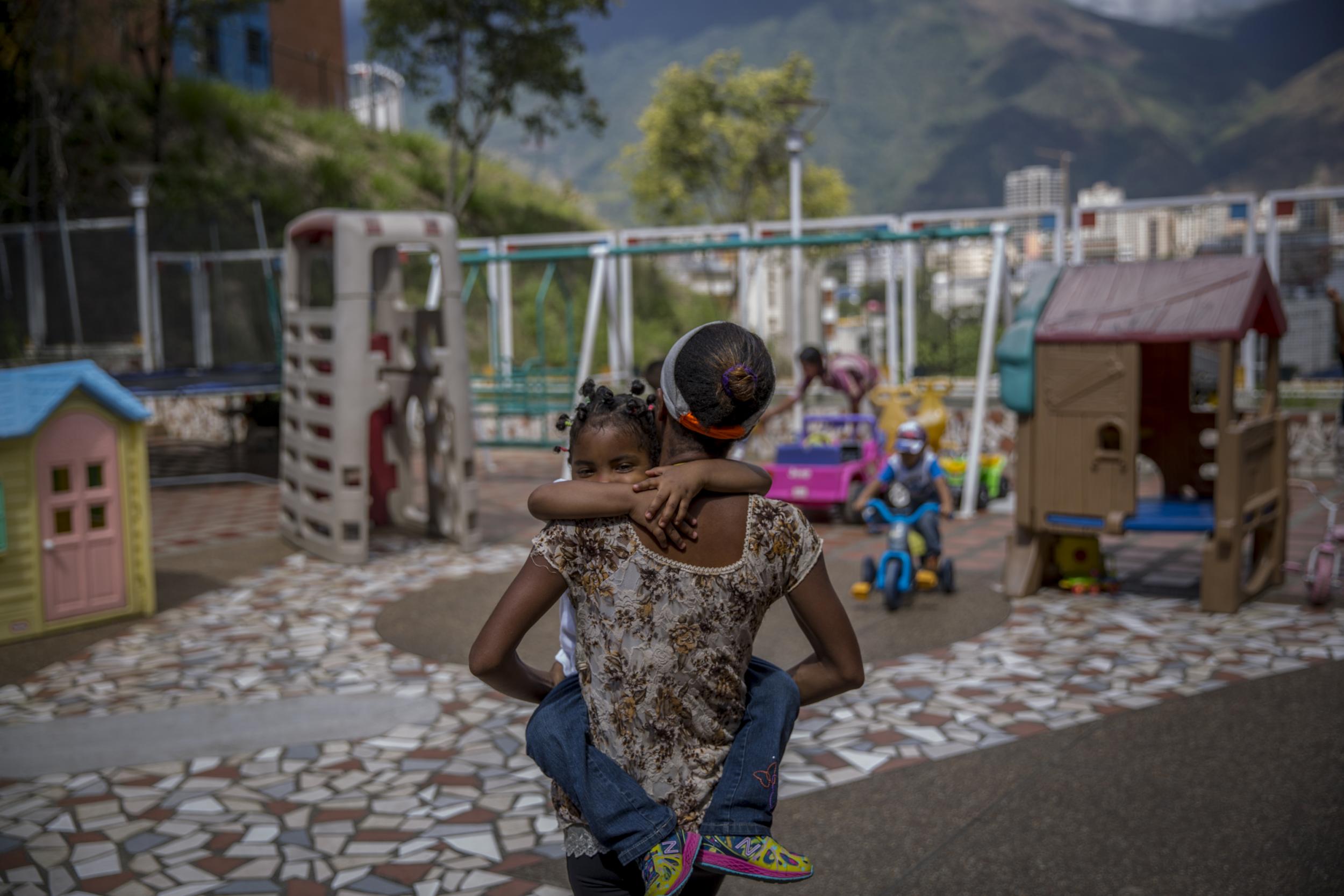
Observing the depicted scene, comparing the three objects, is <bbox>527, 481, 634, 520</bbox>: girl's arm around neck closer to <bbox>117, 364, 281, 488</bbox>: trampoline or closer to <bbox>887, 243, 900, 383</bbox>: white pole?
<bbox>117, 364, 281, 488</bbox>: trampoline

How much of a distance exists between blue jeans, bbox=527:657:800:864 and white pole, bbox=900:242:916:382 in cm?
1110

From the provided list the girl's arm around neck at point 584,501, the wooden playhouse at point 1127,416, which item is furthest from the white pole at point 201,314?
the girl's arm around neck at point 584,501

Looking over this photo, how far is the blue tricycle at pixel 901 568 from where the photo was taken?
298 inches

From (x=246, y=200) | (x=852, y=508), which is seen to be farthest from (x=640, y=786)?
(x=246, y=200)

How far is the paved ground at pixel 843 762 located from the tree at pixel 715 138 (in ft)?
108

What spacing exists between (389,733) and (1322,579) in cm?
547

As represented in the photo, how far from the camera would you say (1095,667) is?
6.31m

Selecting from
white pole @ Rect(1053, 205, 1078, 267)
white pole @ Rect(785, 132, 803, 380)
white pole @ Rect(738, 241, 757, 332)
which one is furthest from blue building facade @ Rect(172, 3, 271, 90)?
white pole @ Rect(1053, 205, 1078, 267)

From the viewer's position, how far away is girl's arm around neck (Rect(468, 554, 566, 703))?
90.9 inches

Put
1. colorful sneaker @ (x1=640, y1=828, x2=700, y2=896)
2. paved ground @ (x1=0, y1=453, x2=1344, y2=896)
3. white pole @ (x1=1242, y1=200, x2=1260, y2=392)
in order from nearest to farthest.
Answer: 1. colorful sneaker @ (x1=640, y1=828, x2=700, y2=896)
2. paved ground @ (x1=0, y1=453, x2=1344, y2=896)
3. white pole @ (x1=1242, y1=200, x2=1260, y2=392)

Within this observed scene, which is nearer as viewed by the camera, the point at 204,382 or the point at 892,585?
the point at 892,585

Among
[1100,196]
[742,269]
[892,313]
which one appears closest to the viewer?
[892,313]

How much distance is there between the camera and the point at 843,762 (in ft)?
16.6

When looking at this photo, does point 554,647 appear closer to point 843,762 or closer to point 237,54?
point 843,762
